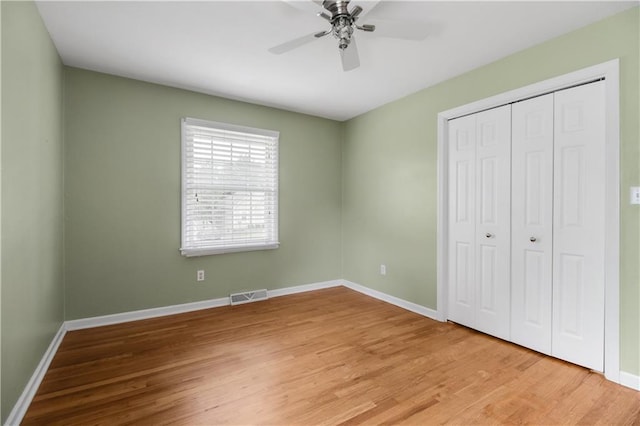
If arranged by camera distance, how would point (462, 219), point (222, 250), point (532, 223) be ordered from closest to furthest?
point (532, 223) < point (462, 219) < point (222, 250)

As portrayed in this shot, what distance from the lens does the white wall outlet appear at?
1926 millimetres

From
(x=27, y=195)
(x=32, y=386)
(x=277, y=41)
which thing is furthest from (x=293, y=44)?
(x=32, y=386)

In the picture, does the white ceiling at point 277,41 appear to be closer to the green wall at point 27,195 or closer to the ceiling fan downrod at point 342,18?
the ceiling fan downrod at point 342,18

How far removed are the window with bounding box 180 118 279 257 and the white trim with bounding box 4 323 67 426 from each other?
1.33 m

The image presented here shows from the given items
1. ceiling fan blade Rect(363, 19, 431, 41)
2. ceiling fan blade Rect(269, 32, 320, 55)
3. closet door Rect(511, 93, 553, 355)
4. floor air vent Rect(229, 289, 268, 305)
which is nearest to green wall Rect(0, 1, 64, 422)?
ceiling fan blade Rect(269, 32, 320, 55)

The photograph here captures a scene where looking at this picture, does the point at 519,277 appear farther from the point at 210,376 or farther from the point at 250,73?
the point at 250,73

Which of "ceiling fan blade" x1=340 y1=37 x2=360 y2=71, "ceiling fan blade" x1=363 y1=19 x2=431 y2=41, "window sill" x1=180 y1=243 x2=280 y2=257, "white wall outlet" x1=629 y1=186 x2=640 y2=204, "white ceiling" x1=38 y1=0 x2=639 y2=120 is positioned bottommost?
"window sill" x1=180 y1=243 x2=280 y2=257

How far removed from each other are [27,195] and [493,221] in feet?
11.6

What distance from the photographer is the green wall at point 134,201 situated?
2895 mm

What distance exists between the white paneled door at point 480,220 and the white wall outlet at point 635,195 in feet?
2.58

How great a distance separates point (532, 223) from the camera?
8.16 ft

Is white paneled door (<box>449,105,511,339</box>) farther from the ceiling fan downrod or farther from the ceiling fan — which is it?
the ceiling fan downrod

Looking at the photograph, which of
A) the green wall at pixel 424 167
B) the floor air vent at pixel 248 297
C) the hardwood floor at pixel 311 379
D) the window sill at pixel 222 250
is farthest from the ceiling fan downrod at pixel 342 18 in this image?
the floor air vent at pixel 248 297

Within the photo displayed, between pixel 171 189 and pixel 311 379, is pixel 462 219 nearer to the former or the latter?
pixel 311 379
